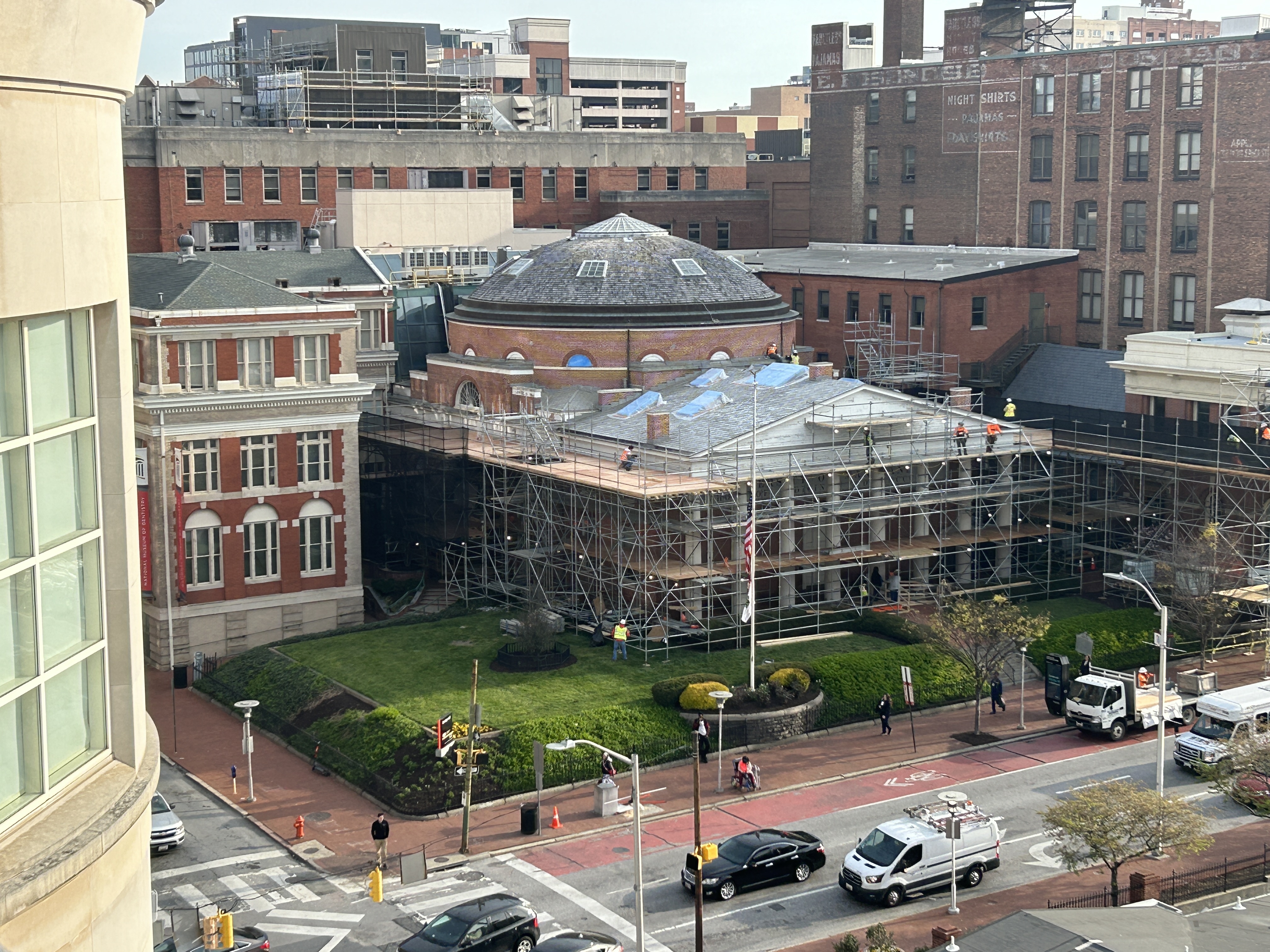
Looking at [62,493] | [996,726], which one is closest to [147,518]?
[996,726]

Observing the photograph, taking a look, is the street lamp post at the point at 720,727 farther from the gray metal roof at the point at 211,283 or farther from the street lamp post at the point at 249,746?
the gray metal roof at the point at 211,283

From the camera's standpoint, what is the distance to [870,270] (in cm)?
8650

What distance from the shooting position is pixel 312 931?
118ft

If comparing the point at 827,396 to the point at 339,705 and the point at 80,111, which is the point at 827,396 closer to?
the point at 339,705

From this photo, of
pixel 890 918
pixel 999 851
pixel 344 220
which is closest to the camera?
pixel 890 918

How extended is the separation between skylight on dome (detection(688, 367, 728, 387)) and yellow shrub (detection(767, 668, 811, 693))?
1966 centimetres

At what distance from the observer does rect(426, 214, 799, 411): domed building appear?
68250mm

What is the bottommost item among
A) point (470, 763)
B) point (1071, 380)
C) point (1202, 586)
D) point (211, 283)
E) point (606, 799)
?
point (606, 799)

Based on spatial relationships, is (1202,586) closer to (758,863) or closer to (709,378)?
(709,378)

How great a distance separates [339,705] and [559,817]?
10.0 m

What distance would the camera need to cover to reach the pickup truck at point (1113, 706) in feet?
157

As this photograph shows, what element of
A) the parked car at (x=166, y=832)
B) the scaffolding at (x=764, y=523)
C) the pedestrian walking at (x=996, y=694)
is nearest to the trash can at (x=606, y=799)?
the scaffolding at (x=764, y=523)

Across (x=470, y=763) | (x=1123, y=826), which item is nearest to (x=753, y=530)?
(x=470, y=763)

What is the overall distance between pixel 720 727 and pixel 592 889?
24.6ft
